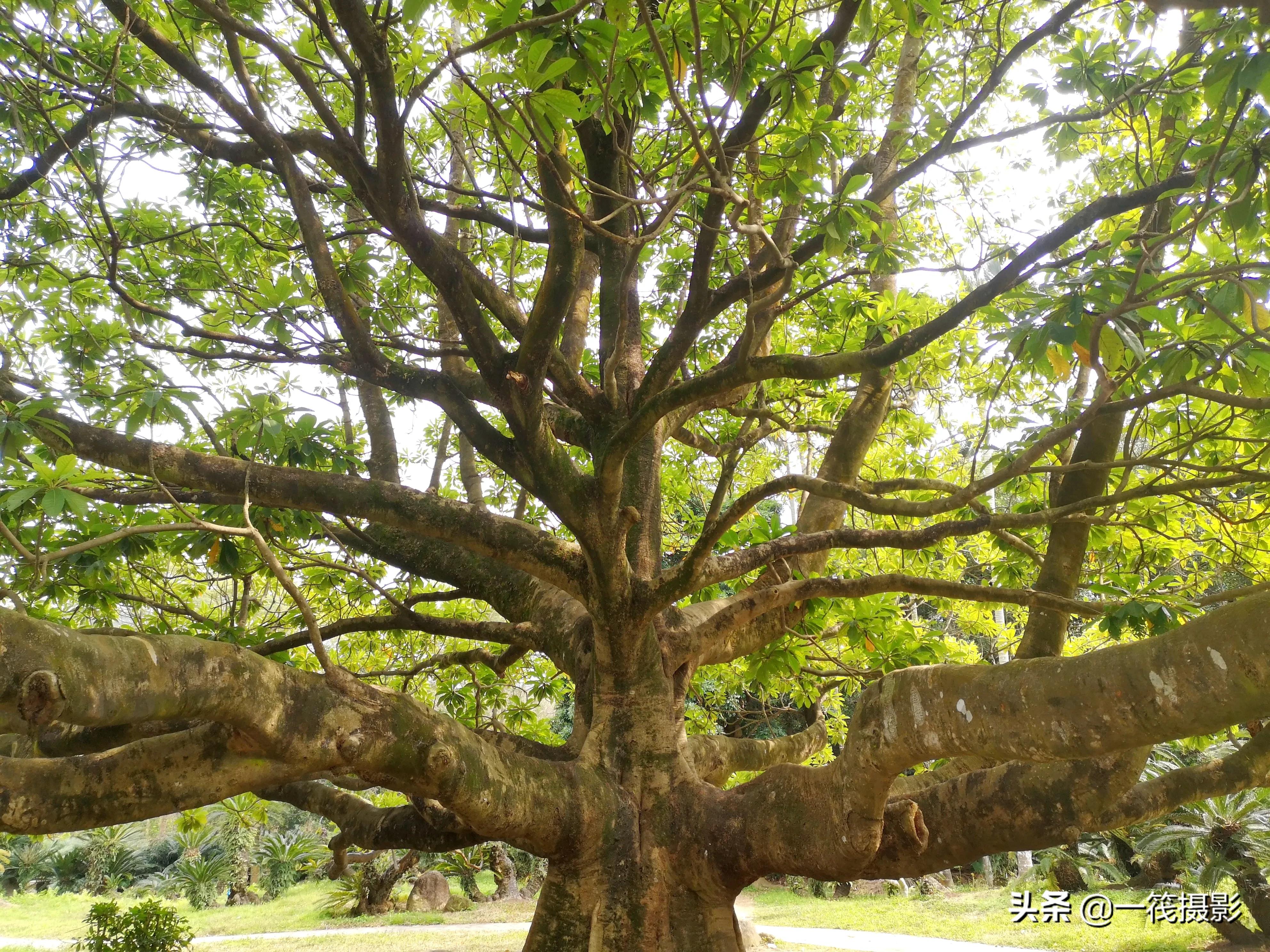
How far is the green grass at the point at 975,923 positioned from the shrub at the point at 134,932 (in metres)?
9.43

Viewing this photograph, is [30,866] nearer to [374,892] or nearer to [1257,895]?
[374,892]

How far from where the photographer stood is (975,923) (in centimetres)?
1247

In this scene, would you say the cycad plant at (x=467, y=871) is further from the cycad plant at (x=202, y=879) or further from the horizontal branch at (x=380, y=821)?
the horizontal branch at (x=380, y=821)

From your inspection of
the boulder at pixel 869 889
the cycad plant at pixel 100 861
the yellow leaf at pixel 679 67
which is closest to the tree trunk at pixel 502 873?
the boulder at pixel 869 889

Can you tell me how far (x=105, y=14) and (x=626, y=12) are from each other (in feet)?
16.3

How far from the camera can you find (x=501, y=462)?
3.95m

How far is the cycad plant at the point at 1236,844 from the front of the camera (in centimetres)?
944

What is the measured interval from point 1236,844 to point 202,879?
20.0 metres

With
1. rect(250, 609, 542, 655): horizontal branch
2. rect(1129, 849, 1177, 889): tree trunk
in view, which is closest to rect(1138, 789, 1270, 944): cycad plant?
rect(1129, 849, 1177, 889): tree trunk

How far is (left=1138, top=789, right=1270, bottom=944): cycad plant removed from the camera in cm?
944

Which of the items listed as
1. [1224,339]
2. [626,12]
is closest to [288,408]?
[626,12]

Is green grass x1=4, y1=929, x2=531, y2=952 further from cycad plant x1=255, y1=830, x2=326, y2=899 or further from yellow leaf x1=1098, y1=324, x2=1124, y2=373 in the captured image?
yellow leaf x1=1098, y1=324, x2=1124, y2=373

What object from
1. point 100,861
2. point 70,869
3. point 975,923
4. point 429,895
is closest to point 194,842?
point 100,861

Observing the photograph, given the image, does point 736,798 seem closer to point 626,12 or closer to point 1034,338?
point 1034,338
